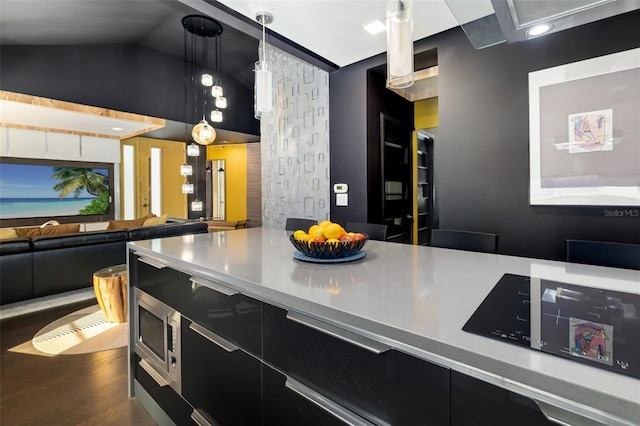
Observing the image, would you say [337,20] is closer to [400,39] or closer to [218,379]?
[400,39]

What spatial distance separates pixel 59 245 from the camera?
10.8 feet

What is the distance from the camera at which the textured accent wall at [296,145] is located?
149 inches

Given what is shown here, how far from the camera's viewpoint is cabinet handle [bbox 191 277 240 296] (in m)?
1.13

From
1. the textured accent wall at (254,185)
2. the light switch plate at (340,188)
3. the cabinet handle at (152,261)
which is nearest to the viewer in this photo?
the cabinet handle at (152,261)

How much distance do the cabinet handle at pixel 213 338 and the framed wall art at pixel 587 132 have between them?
224cm

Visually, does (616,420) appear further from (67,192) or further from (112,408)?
(67,192)

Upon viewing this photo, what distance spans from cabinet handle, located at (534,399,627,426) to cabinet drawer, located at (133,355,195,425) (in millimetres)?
1372

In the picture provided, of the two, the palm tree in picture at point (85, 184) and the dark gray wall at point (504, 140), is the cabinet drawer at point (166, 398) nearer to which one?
the dark gray wall at point (504, 140)

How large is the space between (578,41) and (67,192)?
8.03 meters

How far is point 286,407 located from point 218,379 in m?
0.40

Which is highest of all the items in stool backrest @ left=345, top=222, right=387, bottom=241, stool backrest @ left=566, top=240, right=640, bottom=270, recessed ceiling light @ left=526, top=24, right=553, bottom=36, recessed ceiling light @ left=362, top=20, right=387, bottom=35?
recessed ceiling light @ left=362, top=20, right=387, bottom=35

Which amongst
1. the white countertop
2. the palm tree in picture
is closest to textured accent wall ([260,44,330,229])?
the white countertop

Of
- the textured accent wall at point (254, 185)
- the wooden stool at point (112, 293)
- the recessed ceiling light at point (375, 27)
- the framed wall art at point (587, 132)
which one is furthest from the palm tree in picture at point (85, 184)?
the framed wall art at point (587, 132)

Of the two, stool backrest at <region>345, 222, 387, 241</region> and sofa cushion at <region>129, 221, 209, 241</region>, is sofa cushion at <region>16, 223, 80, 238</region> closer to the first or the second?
sofa cushion at <region>129, 221, 209, 241</region>
